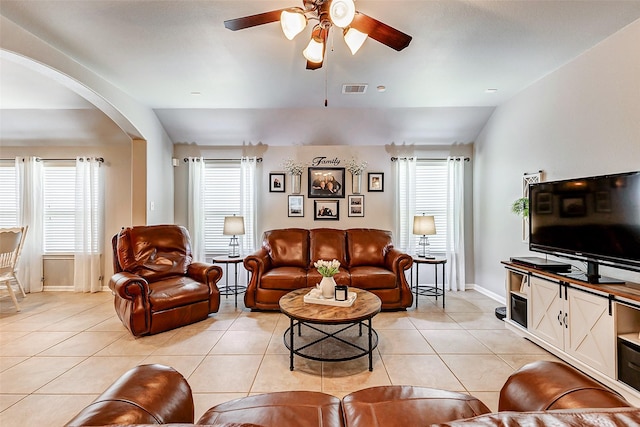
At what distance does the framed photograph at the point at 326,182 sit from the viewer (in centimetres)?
513

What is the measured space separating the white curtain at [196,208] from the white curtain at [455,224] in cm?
428

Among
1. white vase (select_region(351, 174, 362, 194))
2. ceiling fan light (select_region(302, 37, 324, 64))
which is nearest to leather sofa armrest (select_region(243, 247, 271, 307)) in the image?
white vase (select_region(351, 174, 362, 194))

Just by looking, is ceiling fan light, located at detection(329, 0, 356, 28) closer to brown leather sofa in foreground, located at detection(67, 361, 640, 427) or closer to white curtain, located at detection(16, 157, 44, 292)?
brown leather sofa in foreground, located at detection(67, 361, 640, 427)

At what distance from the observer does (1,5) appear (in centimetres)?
228

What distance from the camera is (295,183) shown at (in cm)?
512

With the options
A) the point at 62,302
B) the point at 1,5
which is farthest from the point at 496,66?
the point at 62,302

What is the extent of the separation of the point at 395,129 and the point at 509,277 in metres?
2.78

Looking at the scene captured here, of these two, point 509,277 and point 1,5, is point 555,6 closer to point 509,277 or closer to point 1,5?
point 509,277

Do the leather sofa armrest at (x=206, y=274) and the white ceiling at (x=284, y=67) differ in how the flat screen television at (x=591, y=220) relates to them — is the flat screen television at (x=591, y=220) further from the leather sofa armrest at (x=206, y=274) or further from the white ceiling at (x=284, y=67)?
the leather sofa armrest at (x=206, y=274)

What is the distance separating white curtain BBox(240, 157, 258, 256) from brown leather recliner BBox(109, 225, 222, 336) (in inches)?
44.4

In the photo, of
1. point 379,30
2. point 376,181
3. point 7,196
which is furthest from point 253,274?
point 7,196

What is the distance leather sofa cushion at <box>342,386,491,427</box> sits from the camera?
1.16 meters

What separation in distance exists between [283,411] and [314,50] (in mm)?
2226

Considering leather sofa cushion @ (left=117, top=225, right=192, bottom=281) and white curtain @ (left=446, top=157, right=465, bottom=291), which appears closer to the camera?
leather sofa cushion @ (left=117, top=225, right=192, bottom=281)
